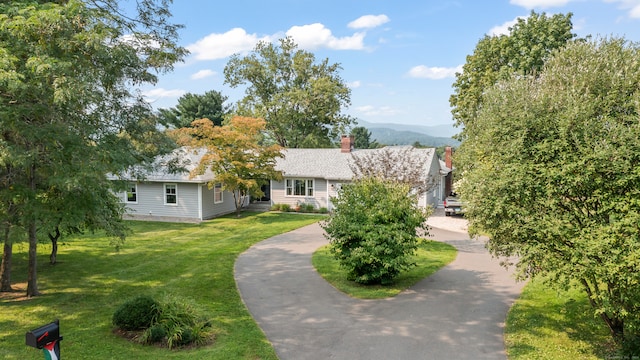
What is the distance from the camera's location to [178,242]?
62.5 ft

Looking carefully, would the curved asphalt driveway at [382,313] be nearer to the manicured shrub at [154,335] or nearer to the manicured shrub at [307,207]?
the manicured shrub at [154,335]

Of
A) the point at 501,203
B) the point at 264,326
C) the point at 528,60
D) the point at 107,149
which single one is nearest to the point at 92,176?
the point at 107,149

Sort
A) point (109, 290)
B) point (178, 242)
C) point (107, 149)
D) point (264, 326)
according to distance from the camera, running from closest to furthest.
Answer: point (107, 149)
point (264, 326)
point (109, 290)
point (178, 242)

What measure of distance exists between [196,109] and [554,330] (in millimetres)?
48311

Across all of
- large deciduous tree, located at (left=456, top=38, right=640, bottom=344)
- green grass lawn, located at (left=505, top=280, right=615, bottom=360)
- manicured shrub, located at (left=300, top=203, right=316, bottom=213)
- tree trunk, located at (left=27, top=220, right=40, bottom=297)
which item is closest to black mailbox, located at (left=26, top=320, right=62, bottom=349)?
tree trunk, located at (left=27, top=220, right=40, bottom=297)

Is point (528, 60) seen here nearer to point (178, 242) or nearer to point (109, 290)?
point (178, 242)

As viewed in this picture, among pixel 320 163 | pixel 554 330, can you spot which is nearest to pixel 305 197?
pixel 320 163

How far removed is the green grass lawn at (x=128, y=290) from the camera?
8.04m

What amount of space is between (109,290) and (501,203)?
10672 mm

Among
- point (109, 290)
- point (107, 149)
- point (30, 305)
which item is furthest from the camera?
point (109, 290)

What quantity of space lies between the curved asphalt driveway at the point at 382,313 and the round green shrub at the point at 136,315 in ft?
7.97

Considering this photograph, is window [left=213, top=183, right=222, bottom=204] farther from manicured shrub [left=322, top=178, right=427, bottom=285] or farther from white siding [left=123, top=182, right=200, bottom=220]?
manicured shrub [left=322, top=178, right=427, bottom=285]

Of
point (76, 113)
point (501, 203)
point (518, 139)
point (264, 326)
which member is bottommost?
point (264, 326)

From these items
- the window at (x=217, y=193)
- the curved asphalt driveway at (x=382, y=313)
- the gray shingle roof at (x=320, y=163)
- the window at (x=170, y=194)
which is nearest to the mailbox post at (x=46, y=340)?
the curved asphalt driveway at (x=382, y=313)
